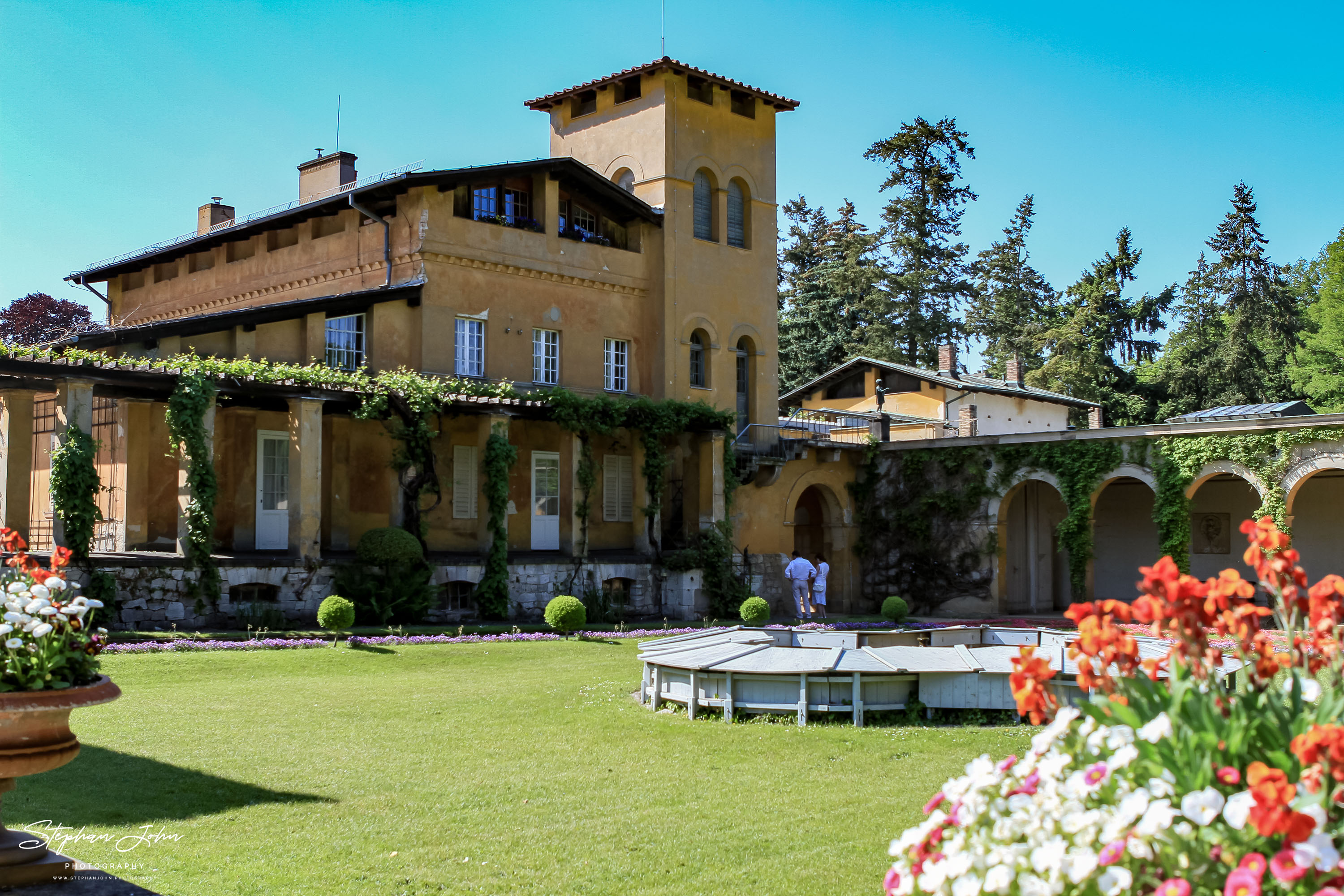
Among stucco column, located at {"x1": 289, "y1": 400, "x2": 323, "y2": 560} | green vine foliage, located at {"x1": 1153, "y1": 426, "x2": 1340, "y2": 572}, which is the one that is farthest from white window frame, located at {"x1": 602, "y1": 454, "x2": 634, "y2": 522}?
green vine foliage, located at {"x1": 1153, "y1": 426, "x2": 1340, "y2": 572}

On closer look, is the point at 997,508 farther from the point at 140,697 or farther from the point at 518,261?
the point at 140,697

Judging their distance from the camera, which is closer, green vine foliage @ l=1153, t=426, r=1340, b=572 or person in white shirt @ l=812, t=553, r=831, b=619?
green vine foliage @ l=1153, t=426, r=1340, b=572

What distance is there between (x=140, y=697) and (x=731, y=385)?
19536 millimetres

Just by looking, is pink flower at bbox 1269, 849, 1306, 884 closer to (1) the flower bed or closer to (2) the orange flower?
(1) the flower bed

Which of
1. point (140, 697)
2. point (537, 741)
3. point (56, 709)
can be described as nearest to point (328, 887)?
point (56, 709)

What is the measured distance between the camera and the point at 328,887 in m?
6.33

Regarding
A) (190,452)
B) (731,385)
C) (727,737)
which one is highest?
(731,385)

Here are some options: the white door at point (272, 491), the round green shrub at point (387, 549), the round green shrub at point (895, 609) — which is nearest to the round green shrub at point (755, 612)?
the round green shrub at point (895, 609)

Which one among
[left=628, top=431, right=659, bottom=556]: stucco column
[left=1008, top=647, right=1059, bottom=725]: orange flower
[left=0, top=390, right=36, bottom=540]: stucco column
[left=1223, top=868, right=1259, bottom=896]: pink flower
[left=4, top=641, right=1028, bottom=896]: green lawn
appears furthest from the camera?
[left=628, top=431, right=659, bottom=556]: stucco column

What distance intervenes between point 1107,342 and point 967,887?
171ft

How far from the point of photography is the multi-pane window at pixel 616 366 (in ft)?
93.3

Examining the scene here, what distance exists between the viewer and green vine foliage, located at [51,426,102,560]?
695 inches

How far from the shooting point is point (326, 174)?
28.7 m

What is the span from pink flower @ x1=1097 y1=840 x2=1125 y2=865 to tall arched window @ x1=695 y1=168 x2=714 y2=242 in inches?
1095
